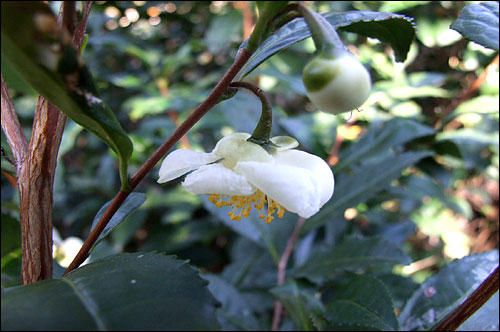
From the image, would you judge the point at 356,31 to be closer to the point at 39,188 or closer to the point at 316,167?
the point at 316,167

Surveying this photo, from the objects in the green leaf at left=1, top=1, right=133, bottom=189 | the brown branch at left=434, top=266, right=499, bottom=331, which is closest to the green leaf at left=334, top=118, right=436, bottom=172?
the brown branch at left=434, top=266, right=499, bottom=331

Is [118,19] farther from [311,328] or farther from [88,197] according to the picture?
[311,328]

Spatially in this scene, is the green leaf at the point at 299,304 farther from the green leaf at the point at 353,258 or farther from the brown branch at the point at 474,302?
the brown branch at the point at 474,302

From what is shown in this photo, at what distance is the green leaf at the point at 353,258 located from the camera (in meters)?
0.86

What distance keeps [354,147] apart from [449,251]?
167 cm

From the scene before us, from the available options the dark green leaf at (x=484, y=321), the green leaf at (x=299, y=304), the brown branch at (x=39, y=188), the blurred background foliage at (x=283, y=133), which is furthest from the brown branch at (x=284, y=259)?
the brown branch at (x=39, y=188)

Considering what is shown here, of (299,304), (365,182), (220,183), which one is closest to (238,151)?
(220,183)

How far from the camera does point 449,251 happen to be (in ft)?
8.23

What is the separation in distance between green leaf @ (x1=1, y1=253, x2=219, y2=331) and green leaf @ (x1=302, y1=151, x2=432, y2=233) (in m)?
0.64

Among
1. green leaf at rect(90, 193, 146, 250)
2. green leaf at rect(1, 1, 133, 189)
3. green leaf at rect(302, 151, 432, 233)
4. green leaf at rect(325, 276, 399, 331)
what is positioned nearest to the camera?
green leaf at rect(1, 1, 133, 189)

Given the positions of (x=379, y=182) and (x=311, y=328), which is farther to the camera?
(x=379, y=182)

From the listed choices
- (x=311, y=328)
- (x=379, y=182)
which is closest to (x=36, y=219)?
(x=311, y=328)

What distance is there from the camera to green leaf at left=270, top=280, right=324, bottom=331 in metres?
0.80

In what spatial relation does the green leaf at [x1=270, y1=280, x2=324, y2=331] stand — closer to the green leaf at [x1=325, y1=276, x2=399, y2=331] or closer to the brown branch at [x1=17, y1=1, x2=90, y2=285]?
the green leaf at [x1=325, y1=276, x2=399, y2=331]
